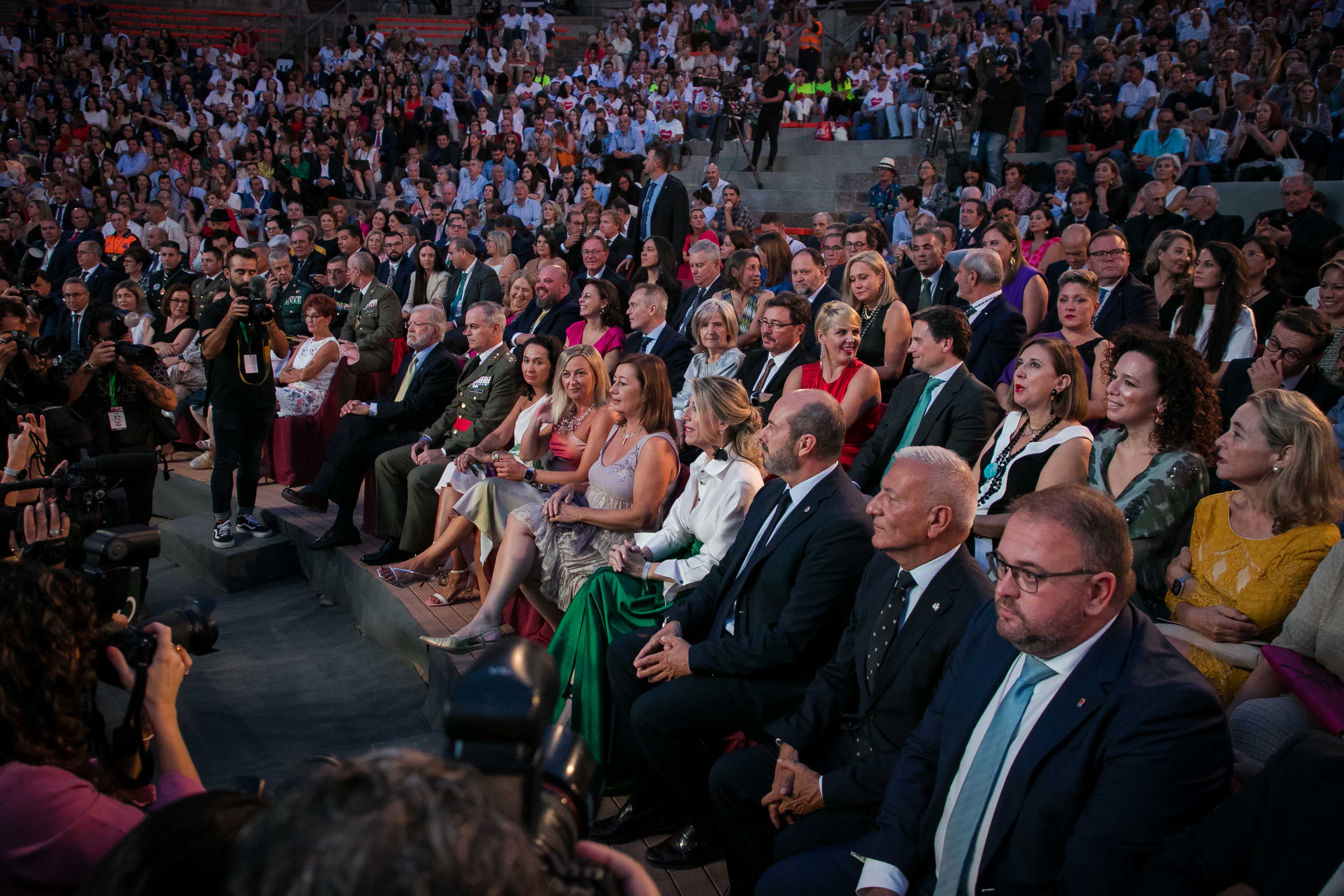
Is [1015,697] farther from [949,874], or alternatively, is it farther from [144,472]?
[144,472]

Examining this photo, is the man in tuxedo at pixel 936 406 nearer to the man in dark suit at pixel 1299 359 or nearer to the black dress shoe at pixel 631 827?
the man in dark suit at pixel 1299 359

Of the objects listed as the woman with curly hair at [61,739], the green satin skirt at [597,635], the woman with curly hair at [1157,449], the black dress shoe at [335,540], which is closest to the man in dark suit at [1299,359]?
the woman with curly hair at [1157,449]

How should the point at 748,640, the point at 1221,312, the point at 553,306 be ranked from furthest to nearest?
1. the point at 553,306
2. the point at 1221,312
3. the point at 748,640

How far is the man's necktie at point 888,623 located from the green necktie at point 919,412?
1.33 m

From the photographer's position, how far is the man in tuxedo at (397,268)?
8328 millimetres

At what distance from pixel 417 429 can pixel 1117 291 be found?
3599 millimetres

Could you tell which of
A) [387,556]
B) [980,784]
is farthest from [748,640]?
[387,556]

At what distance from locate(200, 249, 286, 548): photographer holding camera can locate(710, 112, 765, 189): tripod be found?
289 inches

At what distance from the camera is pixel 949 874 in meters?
1.76

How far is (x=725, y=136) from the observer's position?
12516 millimetres

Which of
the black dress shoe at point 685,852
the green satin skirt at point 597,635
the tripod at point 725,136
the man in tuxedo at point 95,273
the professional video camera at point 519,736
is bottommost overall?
the black dress shoe at point 685,852

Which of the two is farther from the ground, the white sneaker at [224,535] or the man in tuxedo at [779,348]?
the man in tuxedo at [779,348]

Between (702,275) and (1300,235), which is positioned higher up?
(1300,235)

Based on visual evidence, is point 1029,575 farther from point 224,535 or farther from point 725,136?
point 725,136
